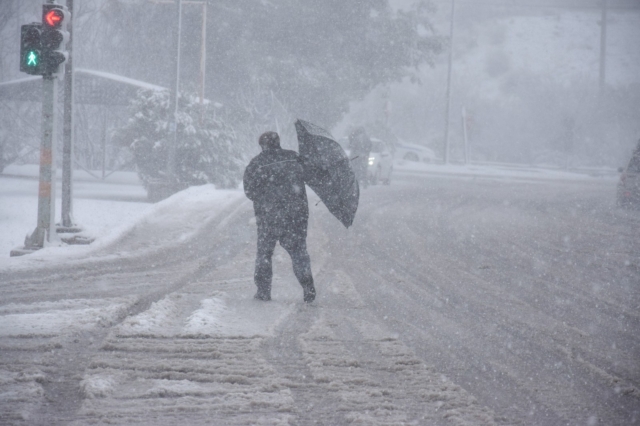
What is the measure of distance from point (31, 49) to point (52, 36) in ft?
1.10

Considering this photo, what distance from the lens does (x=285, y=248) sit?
795cm

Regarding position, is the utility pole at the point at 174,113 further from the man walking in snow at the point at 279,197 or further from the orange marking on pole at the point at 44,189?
the man walking in snow at the point at 279,197

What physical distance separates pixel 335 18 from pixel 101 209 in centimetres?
2051

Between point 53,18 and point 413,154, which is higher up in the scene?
point 53,18

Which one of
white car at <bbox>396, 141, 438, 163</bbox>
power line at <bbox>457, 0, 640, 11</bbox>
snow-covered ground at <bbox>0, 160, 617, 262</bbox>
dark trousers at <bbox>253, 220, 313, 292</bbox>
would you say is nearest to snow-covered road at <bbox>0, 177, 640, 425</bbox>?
dark trousers at <bbox>253, 220, 313, 292</bbox>

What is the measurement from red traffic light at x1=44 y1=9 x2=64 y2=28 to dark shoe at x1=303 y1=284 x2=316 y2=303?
558 centimetres

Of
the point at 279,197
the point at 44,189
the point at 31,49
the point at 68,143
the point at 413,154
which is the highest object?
the point at 31,49

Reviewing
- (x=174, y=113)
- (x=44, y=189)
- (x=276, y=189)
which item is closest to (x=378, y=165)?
(x=174, y=113)

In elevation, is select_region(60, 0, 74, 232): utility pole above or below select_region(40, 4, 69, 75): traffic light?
below

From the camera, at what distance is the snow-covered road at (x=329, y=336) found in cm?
482

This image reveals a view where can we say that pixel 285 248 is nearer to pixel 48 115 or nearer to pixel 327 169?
pixel 327 169

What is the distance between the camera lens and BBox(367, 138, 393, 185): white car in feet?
90.1

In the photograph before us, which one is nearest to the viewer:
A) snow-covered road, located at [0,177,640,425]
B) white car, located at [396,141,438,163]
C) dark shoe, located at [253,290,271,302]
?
snow-covered road, located at [0,177,640,425]

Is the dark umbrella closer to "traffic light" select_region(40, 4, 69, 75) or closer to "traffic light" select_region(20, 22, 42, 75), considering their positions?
"traffic light" select_region(40, 4, 69, 75)
